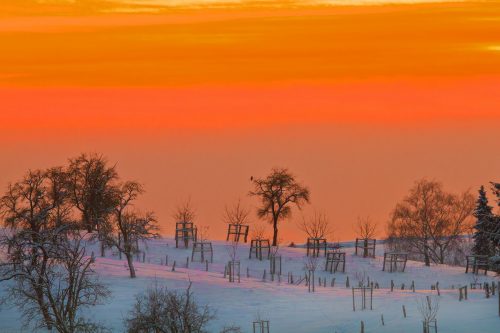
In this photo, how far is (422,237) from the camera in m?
153

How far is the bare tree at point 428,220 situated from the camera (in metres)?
152

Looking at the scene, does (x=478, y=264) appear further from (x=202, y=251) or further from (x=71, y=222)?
(x=71, y=222)

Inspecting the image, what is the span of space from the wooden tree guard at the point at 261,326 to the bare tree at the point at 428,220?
6425 cm

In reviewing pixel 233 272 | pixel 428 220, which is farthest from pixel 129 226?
pixel 428 220

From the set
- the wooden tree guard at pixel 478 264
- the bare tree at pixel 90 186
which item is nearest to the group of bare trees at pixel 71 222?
the bare tree at pixel 90 186

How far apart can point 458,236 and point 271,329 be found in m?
75.1

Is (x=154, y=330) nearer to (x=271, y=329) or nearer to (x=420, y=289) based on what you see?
(x=271, y=329)

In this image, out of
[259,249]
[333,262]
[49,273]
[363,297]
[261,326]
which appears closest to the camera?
[49,273]

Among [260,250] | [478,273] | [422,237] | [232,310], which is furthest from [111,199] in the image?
[422,237]

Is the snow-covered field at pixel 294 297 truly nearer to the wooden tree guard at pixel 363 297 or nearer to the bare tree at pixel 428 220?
the wooden tree guard at pixel 363 297

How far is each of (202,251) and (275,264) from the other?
24.4ft

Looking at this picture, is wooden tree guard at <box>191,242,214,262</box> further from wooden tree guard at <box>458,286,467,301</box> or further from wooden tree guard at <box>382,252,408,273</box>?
wooden tree guard at <box>458,286,467,301</box>

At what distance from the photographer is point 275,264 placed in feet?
393

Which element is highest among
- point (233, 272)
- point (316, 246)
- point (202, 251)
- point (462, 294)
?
point (316, 246)
